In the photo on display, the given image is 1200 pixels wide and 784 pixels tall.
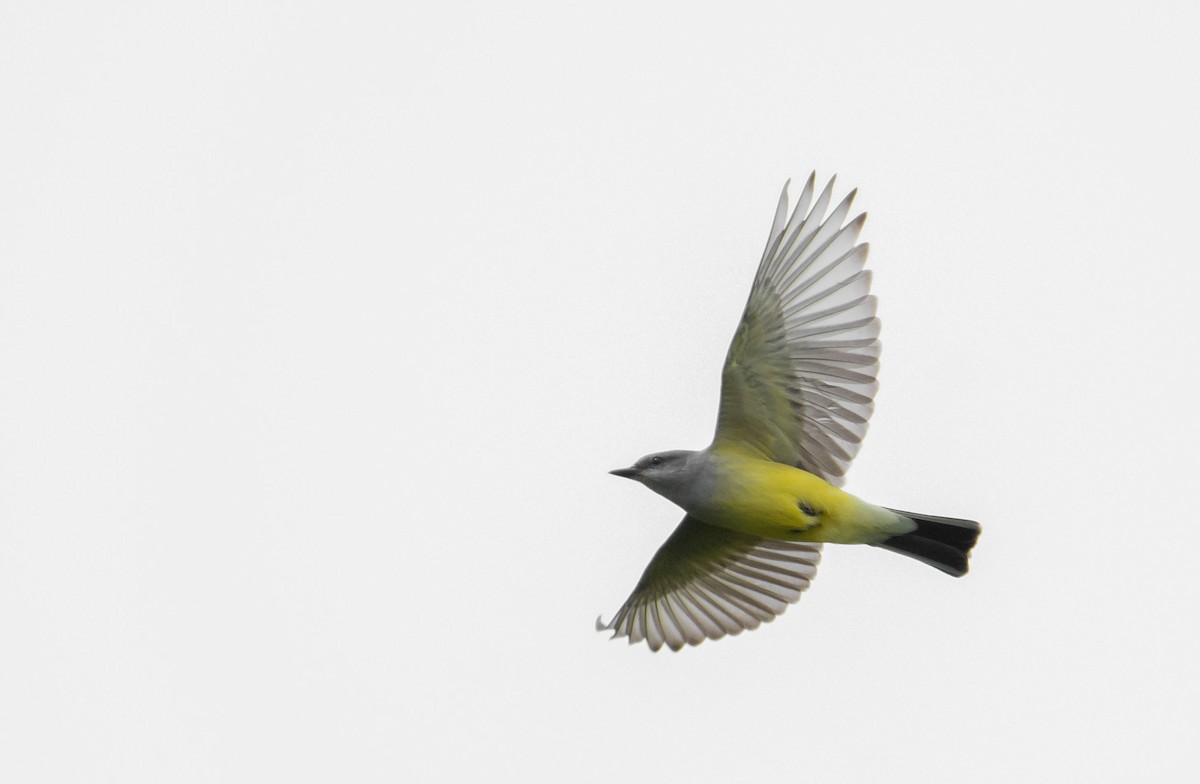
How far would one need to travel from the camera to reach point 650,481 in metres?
11.5

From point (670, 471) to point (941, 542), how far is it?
6.95 ft

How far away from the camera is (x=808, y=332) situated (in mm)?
11281

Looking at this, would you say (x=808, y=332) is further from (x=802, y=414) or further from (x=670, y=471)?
(x=670, y=471)

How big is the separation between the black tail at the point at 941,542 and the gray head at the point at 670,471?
61.1 inches

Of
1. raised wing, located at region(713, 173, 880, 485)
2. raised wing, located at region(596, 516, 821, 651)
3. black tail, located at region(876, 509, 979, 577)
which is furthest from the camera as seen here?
raised wing, located at region(596, 516, 821, 651)

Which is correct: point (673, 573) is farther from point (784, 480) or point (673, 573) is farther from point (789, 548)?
point (784, 480)

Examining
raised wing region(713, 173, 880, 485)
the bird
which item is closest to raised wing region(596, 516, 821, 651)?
the bird

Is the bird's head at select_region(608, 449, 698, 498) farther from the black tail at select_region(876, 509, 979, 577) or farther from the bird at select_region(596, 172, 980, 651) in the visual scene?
the black tail at select_region(876, 509, 979, 577)

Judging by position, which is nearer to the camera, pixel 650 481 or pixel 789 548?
pixel 650 481

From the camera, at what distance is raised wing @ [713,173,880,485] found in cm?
1118

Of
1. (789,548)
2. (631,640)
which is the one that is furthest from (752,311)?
(631,640)

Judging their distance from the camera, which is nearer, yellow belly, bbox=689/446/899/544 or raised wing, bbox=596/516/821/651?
yellow belly, bbox=689/446/899/544

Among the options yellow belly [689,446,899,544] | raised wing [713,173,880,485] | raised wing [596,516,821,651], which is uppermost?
raised wing [713,173,880,485]

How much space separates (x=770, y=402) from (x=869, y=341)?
0.81m
